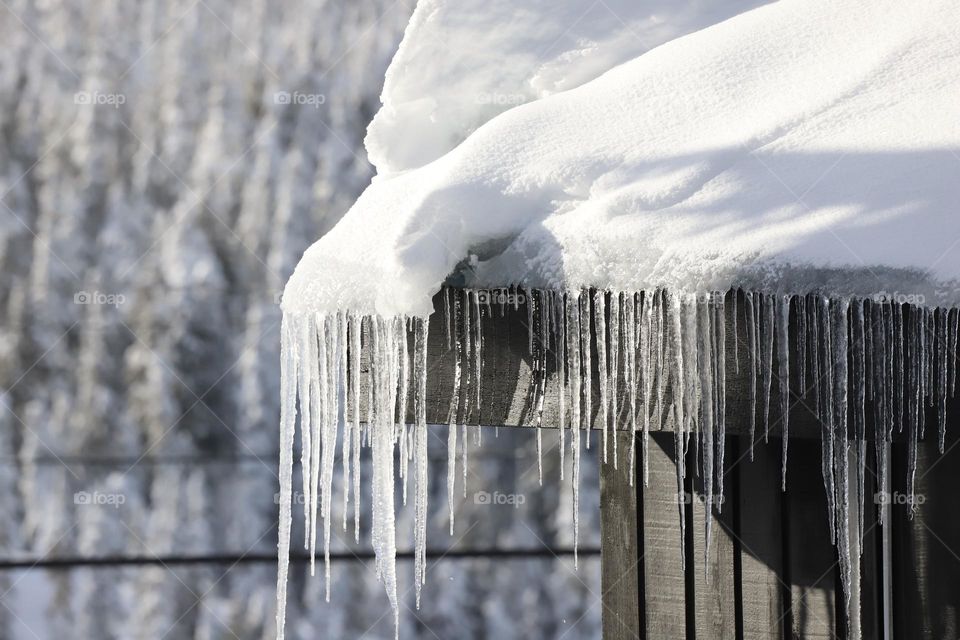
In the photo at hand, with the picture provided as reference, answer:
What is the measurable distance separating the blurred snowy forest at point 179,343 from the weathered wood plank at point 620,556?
183 cm

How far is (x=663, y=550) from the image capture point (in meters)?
2.24

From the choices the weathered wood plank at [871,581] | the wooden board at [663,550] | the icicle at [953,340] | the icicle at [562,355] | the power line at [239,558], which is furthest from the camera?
the power line at [239,558]

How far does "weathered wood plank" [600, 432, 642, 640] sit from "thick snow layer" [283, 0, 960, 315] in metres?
0.85

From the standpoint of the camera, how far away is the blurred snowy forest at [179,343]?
4148mm

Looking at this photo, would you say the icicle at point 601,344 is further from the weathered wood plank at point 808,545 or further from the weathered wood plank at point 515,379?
the weathered wood plank at point 808,545

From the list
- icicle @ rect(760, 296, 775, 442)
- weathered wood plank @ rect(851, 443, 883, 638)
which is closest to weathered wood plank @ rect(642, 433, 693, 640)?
weathered wood plank @ rect(851, 443, 883, 638)

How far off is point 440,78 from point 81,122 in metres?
2.90

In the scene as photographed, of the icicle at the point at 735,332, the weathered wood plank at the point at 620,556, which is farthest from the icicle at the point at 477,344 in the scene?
the weathered wood plank at the point at 620,556

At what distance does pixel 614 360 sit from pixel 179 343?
10.5 ft

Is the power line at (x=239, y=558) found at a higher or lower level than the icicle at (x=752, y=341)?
lower

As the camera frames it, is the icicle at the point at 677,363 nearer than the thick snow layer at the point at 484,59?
Yes

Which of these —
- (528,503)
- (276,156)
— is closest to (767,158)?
(528,503)

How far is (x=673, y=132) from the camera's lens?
1687 mm

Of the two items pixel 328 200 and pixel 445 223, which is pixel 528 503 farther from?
pixel 445 223
